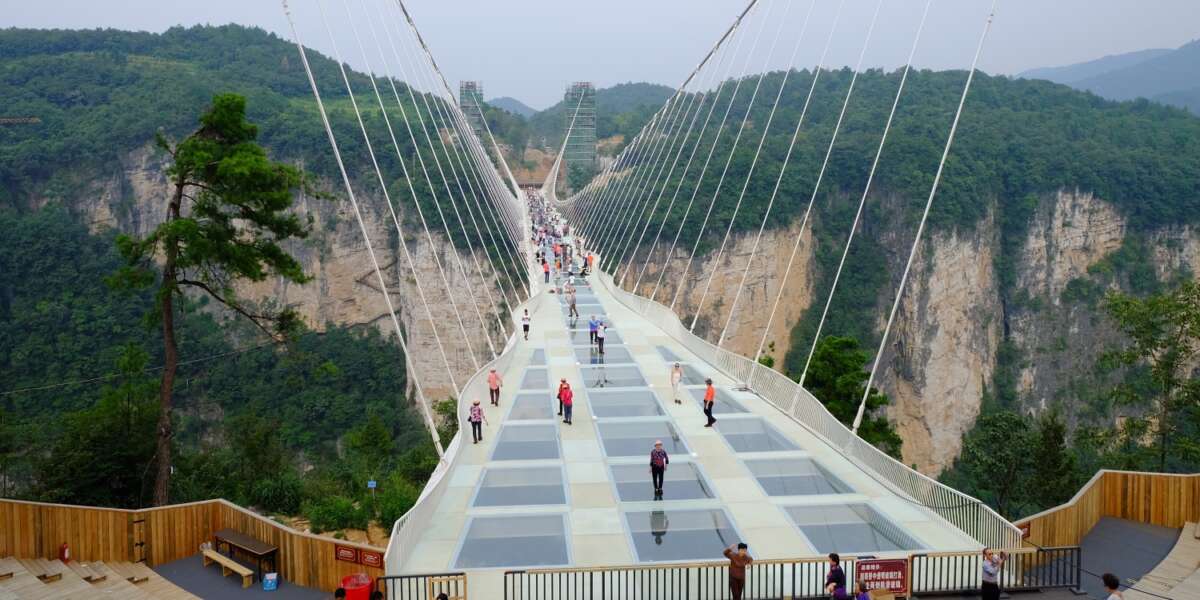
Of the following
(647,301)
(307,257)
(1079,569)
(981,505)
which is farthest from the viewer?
(307,257)

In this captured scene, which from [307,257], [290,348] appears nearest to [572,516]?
[290,348]

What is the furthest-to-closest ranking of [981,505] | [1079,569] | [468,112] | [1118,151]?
1. [468,112]
2. [1118,151]
3. [981,505]
4. [1079,569]

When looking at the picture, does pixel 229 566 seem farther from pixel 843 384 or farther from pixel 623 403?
pixel 843 384

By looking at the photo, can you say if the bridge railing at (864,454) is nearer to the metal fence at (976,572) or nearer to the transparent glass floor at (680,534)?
the metal fence at (976,572)

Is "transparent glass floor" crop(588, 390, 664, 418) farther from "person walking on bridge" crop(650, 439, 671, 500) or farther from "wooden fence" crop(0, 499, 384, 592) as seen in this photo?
"wooden fence" crop(0, 499, 384, 592)

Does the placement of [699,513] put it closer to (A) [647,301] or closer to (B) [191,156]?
(B) [191,156]

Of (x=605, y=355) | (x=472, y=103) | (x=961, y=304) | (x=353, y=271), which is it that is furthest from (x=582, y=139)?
(x=605, y=355)

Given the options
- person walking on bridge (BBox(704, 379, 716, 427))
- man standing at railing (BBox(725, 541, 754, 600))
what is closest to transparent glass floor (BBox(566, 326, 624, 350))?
person walking on bridge (BBox(704, 379, 716, 427))

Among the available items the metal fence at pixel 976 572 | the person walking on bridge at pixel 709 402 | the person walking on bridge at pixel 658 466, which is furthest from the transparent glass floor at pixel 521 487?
the metal fence at pixel 976 572
